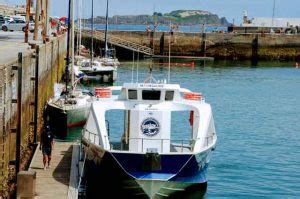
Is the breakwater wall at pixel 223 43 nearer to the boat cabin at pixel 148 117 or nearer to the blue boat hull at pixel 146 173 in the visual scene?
the boat cabin at pixel 148 117

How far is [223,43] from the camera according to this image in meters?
100

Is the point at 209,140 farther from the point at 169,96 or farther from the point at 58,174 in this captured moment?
the point at 58,174

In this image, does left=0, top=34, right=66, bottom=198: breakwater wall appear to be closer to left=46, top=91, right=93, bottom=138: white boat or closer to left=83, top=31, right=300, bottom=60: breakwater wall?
left=46, top=91, right=93, bottom=138: white boat

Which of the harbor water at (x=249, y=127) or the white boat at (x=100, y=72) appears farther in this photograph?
the white boat at (x=100, y=72)

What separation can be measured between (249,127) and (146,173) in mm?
21334

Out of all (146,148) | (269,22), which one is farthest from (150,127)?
(269,22)

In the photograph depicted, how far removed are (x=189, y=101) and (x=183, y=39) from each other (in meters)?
76.5

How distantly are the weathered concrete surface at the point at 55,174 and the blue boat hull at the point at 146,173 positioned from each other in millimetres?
1300

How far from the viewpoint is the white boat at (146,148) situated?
21.2m

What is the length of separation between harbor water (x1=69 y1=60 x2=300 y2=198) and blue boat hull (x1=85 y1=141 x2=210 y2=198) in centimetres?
324

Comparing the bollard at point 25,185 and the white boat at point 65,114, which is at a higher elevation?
the bollard at point 25,185

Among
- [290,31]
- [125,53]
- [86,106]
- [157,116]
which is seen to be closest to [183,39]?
[125,53]

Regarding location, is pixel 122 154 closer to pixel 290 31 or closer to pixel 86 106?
pixel 86 106

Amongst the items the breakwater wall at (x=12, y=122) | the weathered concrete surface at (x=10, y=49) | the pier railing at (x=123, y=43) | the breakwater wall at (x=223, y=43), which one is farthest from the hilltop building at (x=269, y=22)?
the breakwater wall at (x=12, y=122)
